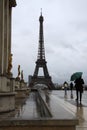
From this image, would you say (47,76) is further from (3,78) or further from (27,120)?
(27,120)

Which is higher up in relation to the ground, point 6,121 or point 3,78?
point 3,78

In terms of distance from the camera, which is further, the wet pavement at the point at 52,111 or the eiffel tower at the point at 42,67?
the eiffel tower at the point at 42,67

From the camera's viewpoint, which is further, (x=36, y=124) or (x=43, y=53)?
(x=43, y=53)

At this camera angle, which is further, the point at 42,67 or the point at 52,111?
the point at 42,67

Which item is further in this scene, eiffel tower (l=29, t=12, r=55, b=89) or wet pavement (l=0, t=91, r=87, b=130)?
eiffel tower (l=29, t=12, r=55, b=89)

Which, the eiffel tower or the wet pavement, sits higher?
the eiffel tower

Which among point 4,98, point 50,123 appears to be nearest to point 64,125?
point 50,123

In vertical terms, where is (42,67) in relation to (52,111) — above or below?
above

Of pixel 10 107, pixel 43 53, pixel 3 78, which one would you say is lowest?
pixel 10 107

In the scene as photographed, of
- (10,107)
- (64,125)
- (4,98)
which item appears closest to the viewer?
(64,125)

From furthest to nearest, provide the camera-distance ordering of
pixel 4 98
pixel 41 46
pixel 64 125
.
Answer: pixel 41 46
pixel 4 98
pixel 64 125

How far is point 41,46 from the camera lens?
138 metres

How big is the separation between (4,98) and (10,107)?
1.44 meters

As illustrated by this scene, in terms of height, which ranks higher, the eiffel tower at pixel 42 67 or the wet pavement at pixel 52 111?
the eiffel tower at pixel 42 67
